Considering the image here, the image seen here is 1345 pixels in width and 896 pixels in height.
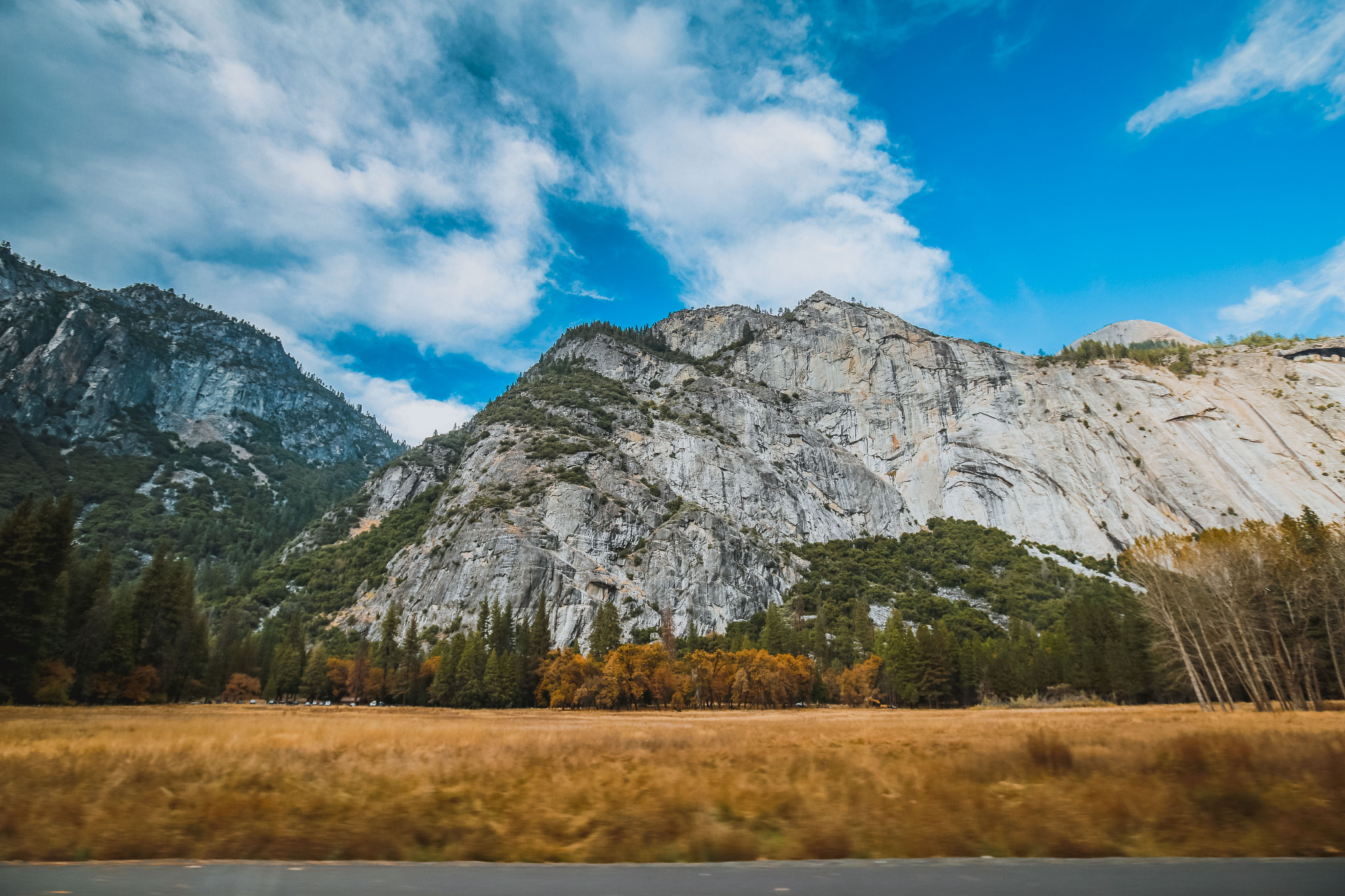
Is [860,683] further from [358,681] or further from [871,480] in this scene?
[871,480]

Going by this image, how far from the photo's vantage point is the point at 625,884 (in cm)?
531

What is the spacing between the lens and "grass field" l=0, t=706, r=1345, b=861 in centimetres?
627

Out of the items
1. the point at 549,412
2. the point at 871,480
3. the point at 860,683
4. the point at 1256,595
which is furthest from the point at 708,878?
the point at 871,480

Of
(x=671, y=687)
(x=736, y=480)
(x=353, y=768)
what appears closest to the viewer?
(x=353, y=768)

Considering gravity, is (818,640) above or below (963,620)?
below

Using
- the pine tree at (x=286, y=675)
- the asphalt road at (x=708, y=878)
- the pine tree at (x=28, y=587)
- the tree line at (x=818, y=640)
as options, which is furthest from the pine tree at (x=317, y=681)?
the asphalt road at (x=708, y=878)

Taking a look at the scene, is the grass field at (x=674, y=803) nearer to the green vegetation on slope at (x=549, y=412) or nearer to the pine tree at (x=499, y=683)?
the pine tree at (x=499, y=683)

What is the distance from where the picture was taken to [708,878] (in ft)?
18.2

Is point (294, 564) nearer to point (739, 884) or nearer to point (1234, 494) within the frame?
point (739, 884)

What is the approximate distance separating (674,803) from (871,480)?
189 m

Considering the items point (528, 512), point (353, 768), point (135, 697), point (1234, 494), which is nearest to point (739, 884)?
point (353, 768)

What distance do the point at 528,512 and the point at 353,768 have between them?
129153 millimetres

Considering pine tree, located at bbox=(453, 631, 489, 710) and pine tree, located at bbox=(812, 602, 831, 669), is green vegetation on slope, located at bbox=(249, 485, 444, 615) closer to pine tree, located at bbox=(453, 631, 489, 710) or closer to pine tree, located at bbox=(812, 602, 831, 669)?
pine tree, located at bbox=(453, 631, 489, 710)

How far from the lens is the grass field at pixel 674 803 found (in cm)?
627
